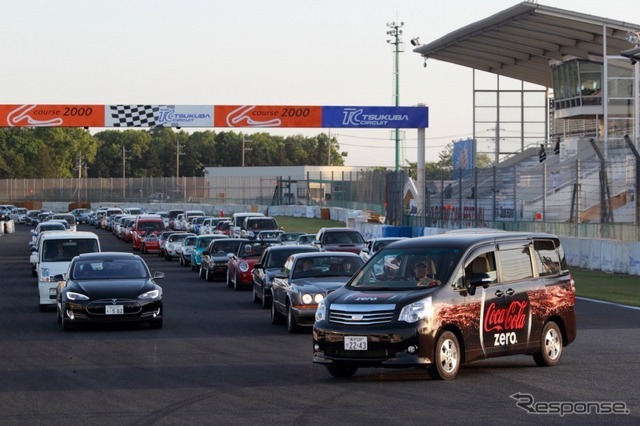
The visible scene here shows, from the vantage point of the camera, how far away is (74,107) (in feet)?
175

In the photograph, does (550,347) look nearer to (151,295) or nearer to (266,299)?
(151,295)

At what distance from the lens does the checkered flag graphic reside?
53.3 metres

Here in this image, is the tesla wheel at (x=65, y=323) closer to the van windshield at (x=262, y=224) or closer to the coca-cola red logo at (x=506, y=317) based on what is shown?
the coca-cola red logo at (x=506, y=317)

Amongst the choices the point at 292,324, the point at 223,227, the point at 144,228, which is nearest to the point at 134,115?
the point at 144,228

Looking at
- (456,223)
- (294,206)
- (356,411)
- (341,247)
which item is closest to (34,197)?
(294,206)

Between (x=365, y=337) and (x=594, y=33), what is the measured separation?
48325 mm

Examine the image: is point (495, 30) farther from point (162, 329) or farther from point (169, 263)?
point (162, 329)

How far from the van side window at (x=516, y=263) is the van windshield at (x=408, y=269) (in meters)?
0.76

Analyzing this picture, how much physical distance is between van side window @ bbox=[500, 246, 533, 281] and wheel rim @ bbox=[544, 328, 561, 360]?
0.75m

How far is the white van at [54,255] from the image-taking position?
22344mm

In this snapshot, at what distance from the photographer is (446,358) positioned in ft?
40.0

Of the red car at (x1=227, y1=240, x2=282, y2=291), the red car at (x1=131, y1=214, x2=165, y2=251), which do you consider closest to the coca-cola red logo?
the red car at (x1=227, y1=240, x2=282, y2=291)

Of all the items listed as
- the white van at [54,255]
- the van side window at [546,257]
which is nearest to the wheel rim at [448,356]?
the van side window at [546,257]

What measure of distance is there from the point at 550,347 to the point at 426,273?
6.68 feet
